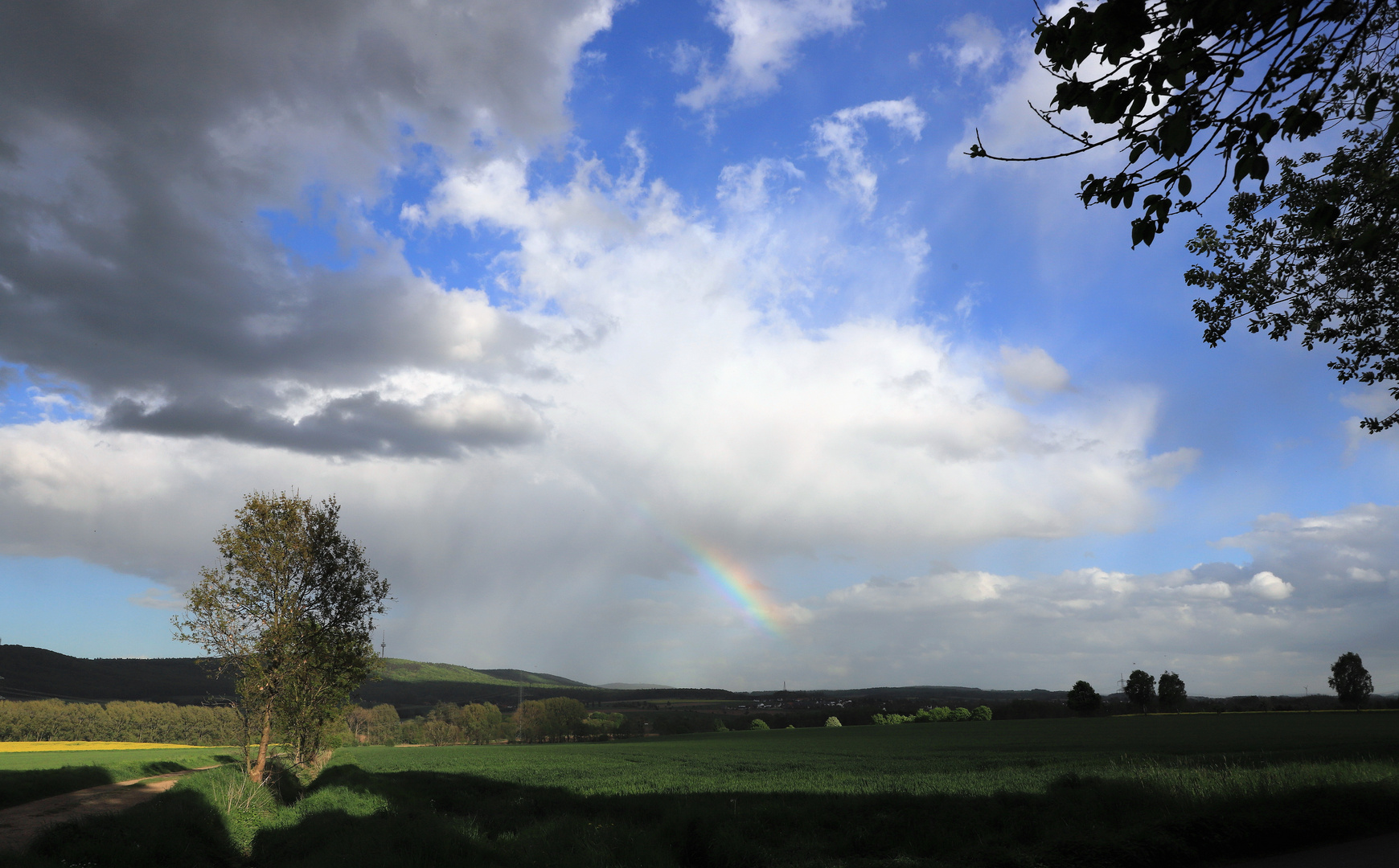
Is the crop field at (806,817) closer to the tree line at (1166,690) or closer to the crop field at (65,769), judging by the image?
the crop field at (65,769)

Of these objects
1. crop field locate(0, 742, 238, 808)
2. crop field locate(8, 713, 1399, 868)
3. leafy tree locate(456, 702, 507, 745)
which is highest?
crop field locate(8, 713, 1399, 868)

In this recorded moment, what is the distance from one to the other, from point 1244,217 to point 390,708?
157 metres

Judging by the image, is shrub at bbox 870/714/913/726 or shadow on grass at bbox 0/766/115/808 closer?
shadow on grass at bbox 0/766/115/808

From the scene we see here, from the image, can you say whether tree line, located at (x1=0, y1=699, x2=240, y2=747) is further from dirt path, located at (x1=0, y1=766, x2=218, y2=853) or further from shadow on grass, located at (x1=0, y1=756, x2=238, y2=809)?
dirt path, located at (x1=0, y1=766, x2=218, y2=853)

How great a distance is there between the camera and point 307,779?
37.6 meters

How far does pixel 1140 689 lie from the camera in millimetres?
131875

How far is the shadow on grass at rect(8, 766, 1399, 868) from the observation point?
39.9 feet

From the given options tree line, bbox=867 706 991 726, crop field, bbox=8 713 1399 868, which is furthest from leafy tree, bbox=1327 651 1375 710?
crop field, bbox=8 713 1399 868

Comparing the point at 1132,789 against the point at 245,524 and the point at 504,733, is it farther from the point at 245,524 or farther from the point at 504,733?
the point at 504,733

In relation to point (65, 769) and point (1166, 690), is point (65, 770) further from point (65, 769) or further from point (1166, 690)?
point (1166, 690)

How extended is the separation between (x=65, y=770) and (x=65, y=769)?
66cm

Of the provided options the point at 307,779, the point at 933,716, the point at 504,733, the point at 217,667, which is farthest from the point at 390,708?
the point at 217,667

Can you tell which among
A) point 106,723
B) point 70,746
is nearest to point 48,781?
point 70,746

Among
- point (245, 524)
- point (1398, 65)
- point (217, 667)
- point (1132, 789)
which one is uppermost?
point (1398, 65)
